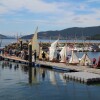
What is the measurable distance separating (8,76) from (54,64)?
9.75 m

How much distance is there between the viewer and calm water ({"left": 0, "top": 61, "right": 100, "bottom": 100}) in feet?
107

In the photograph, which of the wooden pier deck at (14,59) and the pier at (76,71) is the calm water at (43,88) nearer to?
the pier at (76,71)

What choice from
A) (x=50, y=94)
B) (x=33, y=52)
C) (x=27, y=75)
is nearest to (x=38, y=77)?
(x=27, y=75)

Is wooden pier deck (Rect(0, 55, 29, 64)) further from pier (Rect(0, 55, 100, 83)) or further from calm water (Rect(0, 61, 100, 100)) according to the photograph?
calm water (Rect(0, 61, 100, 100))

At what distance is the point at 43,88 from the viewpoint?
120ft

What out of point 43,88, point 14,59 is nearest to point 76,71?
point 43,88

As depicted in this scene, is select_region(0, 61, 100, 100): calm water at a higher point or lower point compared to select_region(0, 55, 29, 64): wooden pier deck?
lower

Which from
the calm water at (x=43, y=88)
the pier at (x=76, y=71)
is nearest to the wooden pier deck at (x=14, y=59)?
the pier at (x=76, y=71)

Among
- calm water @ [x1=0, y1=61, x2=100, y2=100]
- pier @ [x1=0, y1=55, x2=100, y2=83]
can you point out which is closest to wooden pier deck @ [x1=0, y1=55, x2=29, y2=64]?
pier @ [x1=0, y1=55, x2=100, y2=83]

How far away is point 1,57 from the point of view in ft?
230

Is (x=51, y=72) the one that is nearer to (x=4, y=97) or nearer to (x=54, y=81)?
(x=54, y=81)

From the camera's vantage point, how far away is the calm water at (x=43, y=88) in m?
32.5

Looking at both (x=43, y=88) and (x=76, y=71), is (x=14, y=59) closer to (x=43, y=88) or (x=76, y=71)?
(x=76, y=71)

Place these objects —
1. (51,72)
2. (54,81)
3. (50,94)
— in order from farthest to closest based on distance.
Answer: (51,72), (54,81), (50,94)
